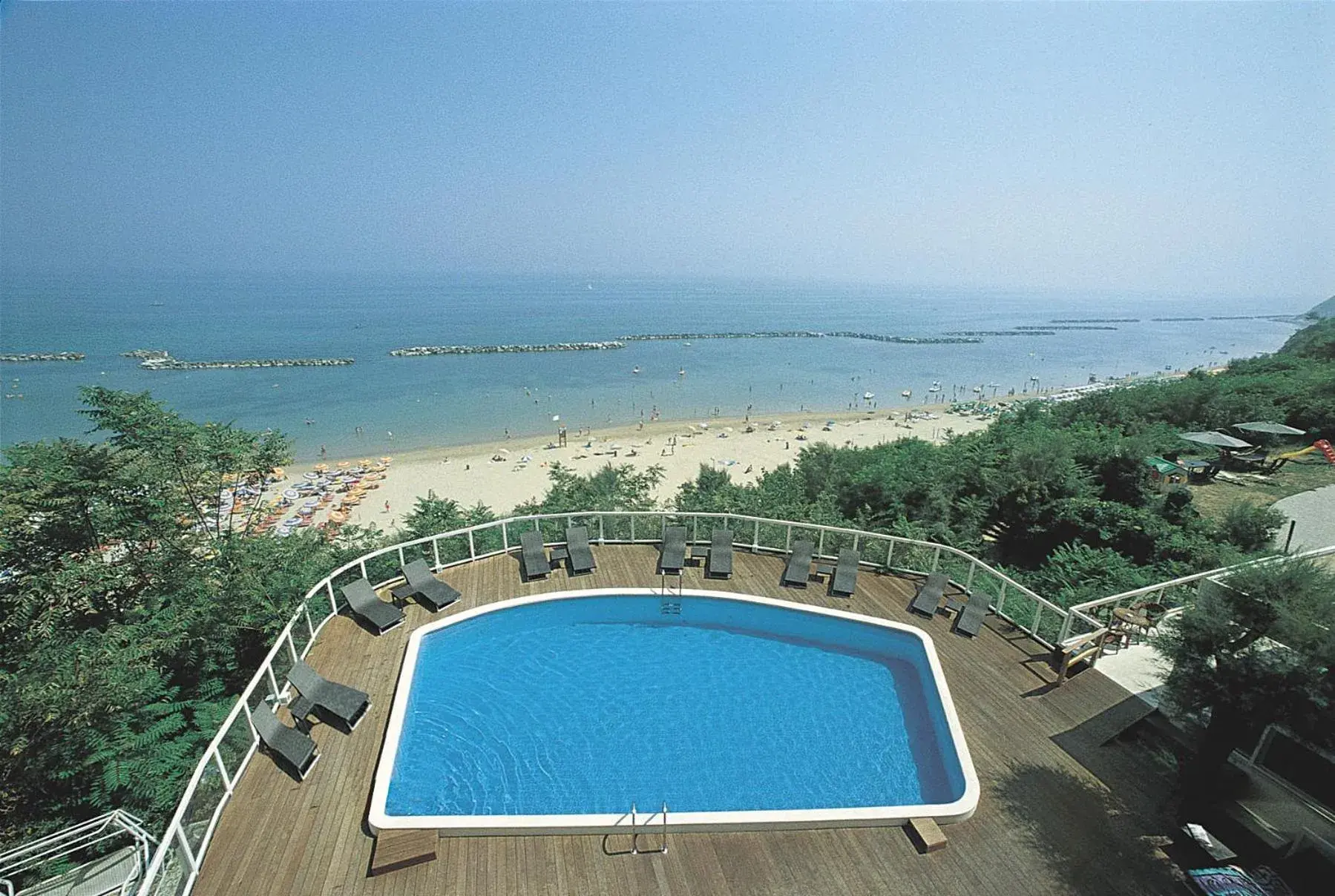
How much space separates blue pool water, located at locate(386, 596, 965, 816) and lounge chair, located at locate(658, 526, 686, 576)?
2.73ft

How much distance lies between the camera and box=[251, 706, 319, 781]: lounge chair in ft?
20.5

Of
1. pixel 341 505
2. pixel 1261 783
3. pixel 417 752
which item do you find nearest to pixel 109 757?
pixel 417 752

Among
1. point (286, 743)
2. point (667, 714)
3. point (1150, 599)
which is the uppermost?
point (1150, 599)

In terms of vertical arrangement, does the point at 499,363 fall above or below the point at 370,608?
below

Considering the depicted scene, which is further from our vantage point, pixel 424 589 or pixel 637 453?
pixel 637 453

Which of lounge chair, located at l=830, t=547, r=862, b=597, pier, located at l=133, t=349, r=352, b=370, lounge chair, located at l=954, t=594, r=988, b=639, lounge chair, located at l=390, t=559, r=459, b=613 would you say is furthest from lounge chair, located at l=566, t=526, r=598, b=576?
pier, located at l=133, t=349, r=352, b=370

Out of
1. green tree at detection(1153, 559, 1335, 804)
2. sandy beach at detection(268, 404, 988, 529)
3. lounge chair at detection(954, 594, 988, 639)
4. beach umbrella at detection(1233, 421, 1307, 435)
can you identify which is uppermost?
green tree at detection(1153, 559, 1335, 804)

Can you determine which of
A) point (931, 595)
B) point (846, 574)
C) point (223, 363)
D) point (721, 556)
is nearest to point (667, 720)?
point (721, 556)

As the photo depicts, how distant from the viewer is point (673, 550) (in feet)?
35.6

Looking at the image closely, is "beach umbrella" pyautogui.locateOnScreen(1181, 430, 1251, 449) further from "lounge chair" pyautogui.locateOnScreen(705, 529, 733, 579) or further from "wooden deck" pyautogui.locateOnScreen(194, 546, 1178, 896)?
"lounge chair" pyautogui.locateOnScreen(705, 529, 733, 579)

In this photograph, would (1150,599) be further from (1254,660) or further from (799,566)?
(799,566)

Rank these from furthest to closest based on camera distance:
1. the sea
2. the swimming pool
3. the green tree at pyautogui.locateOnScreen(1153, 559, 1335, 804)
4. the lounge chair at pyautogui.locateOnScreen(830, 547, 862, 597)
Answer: the sea
the lounge chair at pyautogui.locateOnScreen(830, 547, 862, 597)
the swimming pool
the green tree at pyautogui.locateOnScreen(1153, 559, 1335, 804)

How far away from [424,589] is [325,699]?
2.72m

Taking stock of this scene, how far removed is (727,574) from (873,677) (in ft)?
9.80
